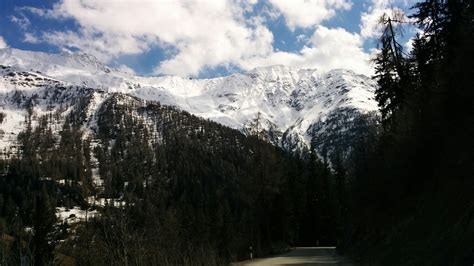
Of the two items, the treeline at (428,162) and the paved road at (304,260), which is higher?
the treeline at (428,162)

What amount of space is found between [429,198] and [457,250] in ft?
23.5

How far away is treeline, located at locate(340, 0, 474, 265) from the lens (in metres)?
13.2

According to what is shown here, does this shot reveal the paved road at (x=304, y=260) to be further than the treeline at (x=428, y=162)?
Yes

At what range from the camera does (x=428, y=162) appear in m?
19.1

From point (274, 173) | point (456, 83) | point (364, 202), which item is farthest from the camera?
point (274, 173)

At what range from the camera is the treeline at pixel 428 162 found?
521 inches

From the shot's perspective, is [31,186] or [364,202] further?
[31,186]

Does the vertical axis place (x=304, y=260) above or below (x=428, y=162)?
below

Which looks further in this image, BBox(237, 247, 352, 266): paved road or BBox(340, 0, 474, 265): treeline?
BBox(237, 247, 352, 266): paved road

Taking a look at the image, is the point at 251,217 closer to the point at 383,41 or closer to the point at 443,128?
the point at 383,41

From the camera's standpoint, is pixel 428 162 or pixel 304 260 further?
pixel 304 260

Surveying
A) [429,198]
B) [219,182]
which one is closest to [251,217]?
[429,198]

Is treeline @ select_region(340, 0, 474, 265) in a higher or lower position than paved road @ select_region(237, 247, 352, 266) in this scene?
higher

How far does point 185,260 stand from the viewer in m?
13.8
